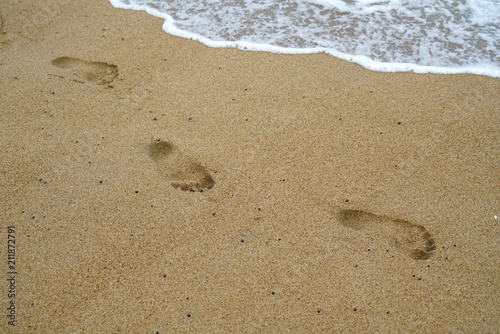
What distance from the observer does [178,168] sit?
265 cm

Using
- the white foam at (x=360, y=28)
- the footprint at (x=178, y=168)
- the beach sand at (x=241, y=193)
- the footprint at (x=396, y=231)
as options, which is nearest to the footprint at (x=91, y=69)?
the beach sand at (x=241, y=193)

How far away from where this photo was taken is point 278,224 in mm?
2348

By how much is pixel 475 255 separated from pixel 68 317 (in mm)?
2347

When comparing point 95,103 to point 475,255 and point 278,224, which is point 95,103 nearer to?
point 278,224

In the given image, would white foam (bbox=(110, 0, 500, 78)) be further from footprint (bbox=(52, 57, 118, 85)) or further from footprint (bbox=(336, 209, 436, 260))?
footprint (bbox=(336, 209, 436, 260))

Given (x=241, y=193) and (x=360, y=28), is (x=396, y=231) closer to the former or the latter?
(x=241, y=193)

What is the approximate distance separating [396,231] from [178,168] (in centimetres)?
153

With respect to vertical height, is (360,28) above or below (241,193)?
above

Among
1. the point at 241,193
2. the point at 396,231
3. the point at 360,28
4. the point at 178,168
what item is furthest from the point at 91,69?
the point at 396,231

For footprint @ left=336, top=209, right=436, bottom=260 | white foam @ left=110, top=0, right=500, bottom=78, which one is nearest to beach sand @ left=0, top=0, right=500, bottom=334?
footprint @ left=336, top=209, right=436, bottom=260

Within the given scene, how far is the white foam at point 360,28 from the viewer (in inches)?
144

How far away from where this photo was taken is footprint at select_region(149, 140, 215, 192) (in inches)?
101

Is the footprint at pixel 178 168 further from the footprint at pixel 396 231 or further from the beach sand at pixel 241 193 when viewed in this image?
the footprint at pixel 396 231

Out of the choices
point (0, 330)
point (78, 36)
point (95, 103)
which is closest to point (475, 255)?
point (0, 330)
